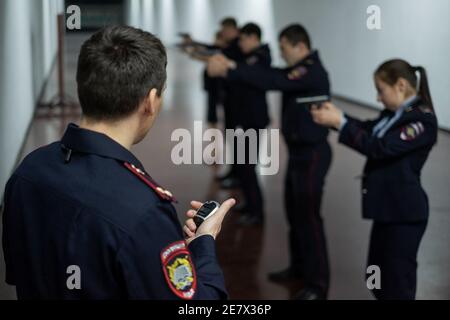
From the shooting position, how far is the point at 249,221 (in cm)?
357

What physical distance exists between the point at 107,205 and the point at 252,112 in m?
2.83

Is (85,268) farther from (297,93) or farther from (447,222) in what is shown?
(297,93)

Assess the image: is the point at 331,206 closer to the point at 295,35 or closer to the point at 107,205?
the point at 295,35

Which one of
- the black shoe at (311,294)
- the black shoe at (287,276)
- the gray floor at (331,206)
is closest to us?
the gray floor at (331,206)

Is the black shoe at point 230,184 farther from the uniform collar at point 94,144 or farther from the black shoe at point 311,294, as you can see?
the uniform collar at point 94,144

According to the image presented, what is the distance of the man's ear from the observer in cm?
98

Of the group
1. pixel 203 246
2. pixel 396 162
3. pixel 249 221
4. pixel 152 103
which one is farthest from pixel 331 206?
pixel 152 103

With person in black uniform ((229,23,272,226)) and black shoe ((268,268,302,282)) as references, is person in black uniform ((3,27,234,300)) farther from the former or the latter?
person in black uniform ((229,23,272,226))

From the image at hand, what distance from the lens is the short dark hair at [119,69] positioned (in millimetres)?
954

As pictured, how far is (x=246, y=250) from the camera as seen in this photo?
10.6ft

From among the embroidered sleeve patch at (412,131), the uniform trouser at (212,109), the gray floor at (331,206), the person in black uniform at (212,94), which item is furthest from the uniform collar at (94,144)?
the uniform trouser at (212,109)

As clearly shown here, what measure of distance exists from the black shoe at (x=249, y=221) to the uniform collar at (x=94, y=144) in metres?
2.62

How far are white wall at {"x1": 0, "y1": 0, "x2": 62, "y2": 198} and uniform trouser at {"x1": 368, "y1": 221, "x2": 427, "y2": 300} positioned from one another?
1.19 m
